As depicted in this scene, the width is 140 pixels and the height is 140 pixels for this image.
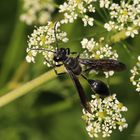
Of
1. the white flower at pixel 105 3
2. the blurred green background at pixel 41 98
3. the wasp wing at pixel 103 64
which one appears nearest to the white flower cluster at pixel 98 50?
the wasp wing at pixel 103 64

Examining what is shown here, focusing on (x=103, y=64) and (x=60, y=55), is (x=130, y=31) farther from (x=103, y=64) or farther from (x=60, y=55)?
(x=60, y=55)

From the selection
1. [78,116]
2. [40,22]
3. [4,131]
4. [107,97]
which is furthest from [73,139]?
[107,97]

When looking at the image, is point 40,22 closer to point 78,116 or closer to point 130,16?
point 78,116

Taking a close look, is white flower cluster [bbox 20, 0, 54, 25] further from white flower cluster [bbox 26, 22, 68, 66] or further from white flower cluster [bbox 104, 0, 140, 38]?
white flower cluster [bbox 104, 0, 140, 38]

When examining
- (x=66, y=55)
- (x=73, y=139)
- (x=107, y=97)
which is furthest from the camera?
(x=73, y=139)

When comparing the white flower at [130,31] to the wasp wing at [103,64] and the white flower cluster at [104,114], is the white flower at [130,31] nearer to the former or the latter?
the wasp wing at [103,64]

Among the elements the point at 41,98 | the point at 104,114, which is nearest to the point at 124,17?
the point at 104,114
